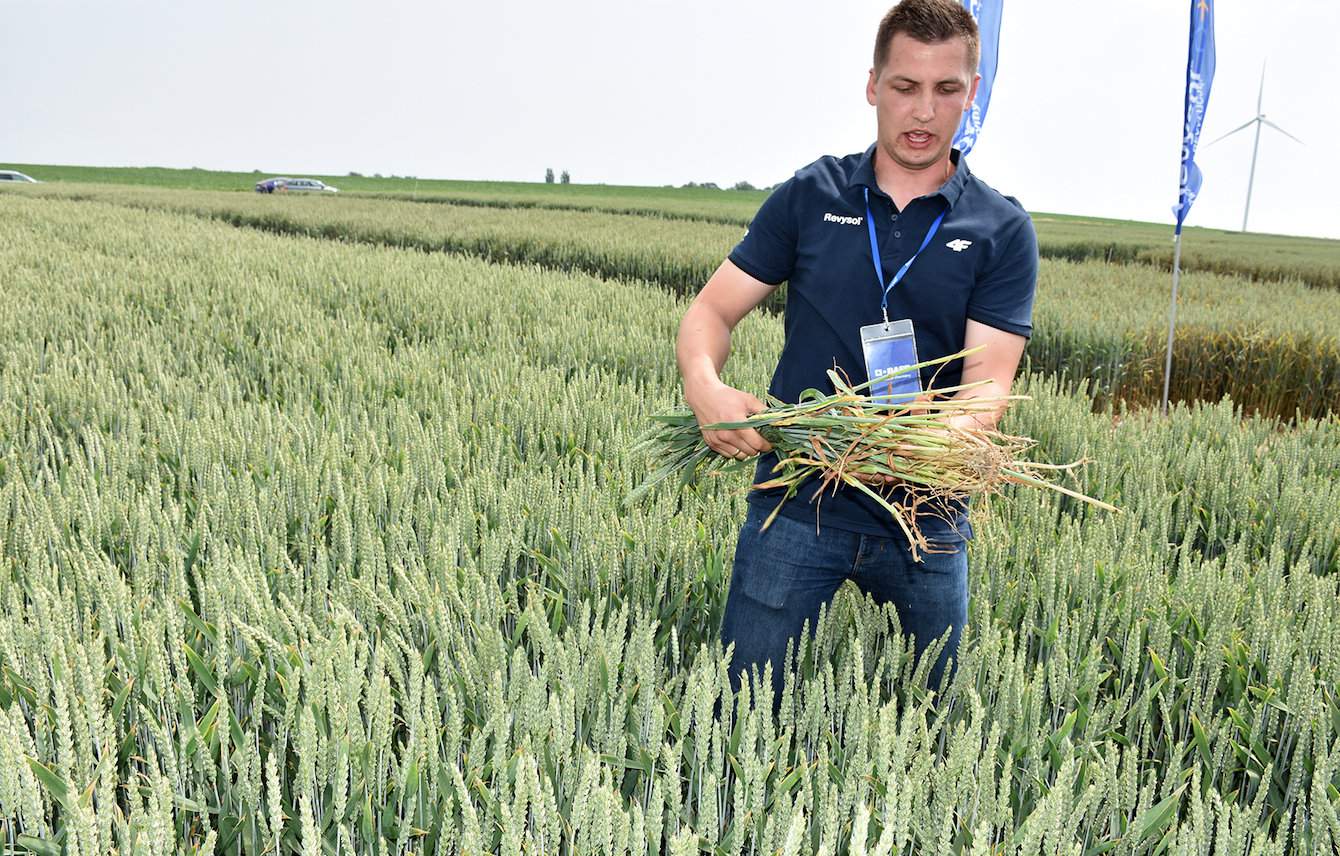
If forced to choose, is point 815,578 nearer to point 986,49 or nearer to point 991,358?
point 991,358

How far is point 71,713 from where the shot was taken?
1.62 meters

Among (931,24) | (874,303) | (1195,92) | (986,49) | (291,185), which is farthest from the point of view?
(291,185)

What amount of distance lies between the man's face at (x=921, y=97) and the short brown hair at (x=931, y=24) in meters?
0.01

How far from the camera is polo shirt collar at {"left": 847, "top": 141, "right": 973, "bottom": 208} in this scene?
1.84 m

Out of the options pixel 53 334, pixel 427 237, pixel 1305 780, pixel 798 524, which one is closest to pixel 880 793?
pixel 798 524

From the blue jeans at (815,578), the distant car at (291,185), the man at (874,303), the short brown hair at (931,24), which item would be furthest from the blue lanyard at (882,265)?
the distant car at (291,185)

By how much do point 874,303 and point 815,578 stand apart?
0.55m

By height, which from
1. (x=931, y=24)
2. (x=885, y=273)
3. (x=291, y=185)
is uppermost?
(x=291, y=185)

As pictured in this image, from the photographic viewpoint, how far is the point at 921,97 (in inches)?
68.2

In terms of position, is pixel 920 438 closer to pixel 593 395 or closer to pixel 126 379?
pixel 593 395

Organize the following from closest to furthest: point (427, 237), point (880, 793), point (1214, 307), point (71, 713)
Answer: point (880, 793) < point (71, 713) < point (1214, 307) < point (427, 237)

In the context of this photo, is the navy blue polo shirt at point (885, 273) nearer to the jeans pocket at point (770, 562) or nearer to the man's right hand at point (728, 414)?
the jeans pocket at point (770, 562)

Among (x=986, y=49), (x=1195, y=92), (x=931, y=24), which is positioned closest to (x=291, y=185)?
(x=986, y=49)

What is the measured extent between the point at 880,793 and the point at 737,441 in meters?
0.64
